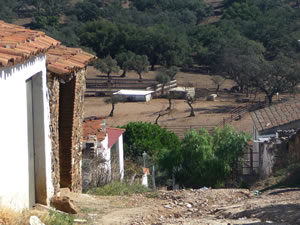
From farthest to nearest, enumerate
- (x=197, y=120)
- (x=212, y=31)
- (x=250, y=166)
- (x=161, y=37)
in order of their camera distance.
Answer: (x=212, y=31) < (x=161, y=37) < (x=197, y=120) < (x=250, y=166)

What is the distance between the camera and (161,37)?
208 feet

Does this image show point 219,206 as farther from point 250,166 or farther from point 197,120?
point 197,120

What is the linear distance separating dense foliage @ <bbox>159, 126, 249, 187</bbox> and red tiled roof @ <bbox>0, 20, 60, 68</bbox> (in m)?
12.1

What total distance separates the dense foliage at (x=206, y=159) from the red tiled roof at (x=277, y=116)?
130 centimetres

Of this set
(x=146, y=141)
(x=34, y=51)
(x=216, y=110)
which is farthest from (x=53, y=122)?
(x=216, y=110)

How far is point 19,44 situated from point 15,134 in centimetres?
103

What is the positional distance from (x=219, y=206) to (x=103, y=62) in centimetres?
4741

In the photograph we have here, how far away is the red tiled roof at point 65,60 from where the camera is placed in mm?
8461

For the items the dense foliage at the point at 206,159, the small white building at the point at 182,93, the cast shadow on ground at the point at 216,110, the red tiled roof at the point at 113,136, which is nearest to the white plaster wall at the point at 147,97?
the small white building at the point at 182,93

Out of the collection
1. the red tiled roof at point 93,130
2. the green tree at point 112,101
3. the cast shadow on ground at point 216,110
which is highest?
the green tree at point 112,101

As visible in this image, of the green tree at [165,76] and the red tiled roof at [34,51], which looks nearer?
the red tiled roof at [34,51]

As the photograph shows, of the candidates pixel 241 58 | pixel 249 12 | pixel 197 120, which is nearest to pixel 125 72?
pixel 241 58

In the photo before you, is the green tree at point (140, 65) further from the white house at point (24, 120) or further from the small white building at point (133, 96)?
the white house at point (24, 120)

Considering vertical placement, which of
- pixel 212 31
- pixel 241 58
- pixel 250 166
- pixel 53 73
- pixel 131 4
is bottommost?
pixel 250 166
